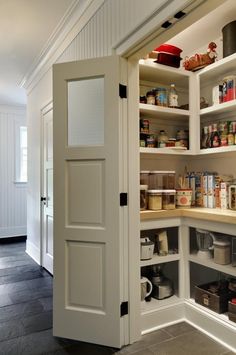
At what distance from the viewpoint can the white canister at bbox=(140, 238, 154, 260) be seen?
2.18 metres

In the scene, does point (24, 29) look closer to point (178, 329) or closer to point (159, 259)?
point (159, 259)

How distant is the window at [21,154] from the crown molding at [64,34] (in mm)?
1710

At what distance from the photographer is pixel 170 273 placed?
2.47 meters

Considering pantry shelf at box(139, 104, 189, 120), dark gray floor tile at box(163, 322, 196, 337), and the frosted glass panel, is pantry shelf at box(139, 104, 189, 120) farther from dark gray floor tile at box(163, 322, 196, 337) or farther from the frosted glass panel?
dark gray floor tile at box(163, 322, 196, 337)

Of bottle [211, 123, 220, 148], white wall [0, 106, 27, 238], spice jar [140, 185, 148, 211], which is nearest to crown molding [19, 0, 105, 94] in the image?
bottle [211, 123, 220, 148]

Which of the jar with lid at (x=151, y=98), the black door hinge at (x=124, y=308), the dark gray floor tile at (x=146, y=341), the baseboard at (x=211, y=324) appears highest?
the jar with lid at (x=151, y=98)

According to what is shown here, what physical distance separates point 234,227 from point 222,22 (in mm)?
1671

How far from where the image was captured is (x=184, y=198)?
240 cm

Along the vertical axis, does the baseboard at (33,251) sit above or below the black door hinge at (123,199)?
below

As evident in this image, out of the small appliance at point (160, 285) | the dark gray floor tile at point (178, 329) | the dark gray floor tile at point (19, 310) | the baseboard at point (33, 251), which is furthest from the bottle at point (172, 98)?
the baseboard at point (33, 251)

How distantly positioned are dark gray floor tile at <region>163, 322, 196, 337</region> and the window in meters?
4.17

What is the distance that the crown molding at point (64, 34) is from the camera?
236cm

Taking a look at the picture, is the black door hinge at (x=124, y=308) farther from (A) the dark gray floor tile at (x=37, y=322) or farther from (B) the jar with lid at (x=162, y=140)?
(B) the jar with lid at (x=162, y=140)

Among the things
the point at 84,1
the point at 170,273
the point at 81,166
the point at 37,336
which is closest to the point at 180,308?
the point at 170,273
